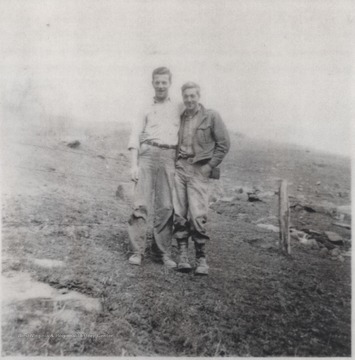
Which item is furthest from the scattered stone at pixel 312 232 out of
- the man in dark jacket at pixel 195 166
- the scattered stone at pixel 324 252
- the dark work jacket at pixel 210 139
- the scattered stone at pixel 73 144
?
the scattered stone at pixel 73 144

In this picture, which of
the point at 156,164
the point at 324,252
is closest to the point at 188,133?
the point at 156,164

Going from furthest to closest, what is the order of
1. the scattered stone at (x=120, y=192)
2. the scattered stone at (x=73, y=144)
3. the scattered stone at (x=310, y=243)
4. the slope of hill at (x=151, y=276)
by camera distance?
the scattered stone at (x=73, y=144)
the scattered stone at (x=120, y=192)
the scattered stone at (x=310, y=243)
the slope of hill at (x=151, y=276)

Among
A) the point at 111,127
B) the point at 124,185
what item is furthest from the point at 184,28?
the point at 124,185

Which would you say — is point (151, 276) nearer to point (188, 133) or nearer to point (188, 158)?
point (188, 158)

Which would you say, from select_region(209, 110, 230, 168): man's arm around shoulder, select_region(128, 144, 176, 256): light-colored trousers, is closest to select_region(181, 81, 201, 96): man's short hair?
select_region(209, 110, 230, 168): man's arm around shoulder

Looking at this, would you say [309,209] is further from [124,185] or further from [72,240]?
[72,240]

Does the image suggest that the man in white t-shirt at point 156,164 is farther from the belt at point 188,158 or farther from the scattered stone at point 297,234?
the scattered stone at point 297,234

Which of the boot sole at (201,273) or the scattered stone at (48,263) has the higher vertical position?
the scattered stone at (48,263)

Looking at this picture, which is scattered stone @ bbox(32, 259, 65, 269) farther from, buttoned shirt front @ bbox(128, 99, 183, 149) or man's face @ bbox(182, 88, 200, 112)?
man's face @ bbox(182, 88, 200, 112)
